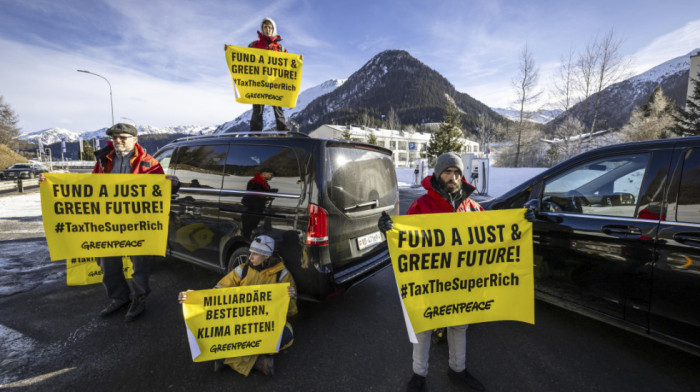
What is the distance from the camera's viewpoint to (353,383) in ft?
7.36

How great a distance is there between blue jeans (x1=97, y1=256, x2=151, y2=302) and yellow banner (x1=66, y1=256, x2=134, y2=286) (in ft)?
0.29

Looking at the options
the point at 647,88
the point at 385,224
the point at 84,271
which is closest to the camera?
the point at 385,224

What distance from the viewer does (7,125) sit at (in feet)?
144

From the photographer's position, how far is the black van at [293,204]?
2794mm

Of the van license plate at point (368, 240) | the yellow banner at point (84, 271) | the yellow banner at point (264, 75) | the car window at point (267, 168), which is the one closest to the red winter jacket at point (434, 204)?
the van license plate at point (368, 240)

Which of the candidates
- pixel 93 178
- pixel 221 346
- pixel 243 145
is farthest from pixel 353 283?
pixel 93 178

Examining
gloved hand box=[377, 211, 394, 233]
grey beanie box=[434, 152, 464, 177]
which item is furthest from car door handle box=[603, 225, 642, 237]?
gloved hand box=[377, 211, 394, 233]

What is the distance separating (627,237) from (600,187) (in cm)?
63

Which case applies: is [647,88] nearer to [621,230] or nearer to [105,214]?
[621,230]

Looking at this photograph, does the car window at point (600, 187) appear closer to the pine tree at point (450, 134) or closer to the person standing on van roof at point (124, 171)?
the person standing on van roof at point (124, 171)

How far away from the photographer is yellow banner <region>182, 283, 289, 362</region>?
90.3 inches

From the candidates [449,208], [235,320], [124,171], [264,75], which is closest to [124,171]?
[124,171]

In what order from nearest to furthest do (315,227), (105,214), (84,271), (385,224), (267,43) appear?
(385,224) → (315,227) → (105,214) → (84,271) → (267,43)

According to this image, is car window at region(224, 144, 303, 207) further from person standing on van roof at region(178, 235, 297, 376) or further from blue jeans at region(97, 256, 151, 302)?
blue jeans at region(97, 256, 151, 302)
